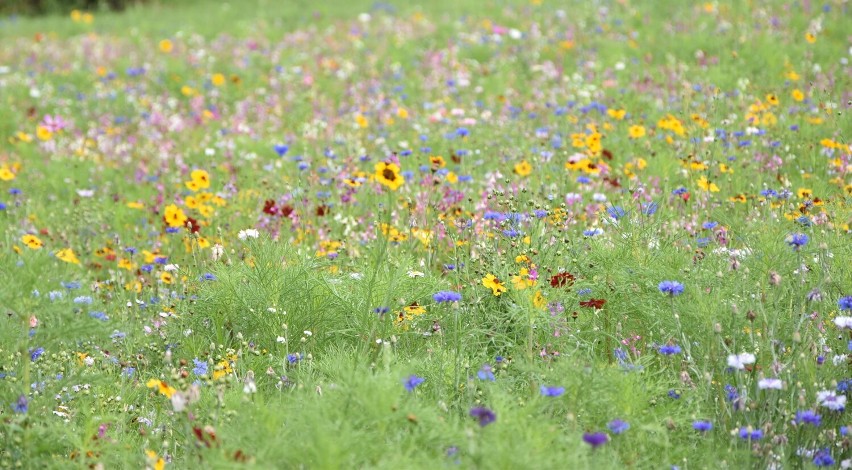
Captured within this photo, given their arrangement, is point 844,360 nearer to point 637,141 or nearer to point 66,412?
point 66,412

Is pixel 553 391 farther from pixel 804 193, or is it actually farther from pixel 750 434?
pixel 804 193

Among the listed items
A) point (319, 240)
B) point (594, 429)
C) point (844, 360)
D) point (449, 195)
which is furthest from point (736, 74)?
point (594, 429)

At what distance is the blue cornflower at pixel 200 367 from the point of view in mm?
3590

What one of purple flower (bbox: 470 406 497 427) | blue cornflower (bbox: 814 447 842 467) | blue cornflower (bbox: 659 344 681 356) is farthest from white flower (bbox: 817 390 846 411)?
purple flower (bbox: 470 406 497 427)

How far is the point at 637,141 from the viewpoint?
6.66m

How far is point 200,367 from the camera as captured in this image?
3.65 meters

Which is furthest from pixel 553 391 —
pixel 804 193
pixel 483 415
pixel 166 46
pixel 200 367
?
pixel 166 46

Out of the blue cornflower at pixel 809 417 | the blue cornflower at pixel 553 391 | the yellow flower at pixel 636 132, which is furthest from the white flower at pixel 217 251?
the yellow flower at pixel 636 132

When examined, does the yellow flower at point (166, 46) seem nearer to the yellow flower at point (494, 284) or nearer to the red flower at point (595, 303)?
the yellow flower at point (494, 284)

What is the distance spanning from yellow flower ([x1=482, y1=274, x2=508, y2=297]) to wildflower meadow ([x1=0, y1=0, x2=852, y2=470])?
7cm

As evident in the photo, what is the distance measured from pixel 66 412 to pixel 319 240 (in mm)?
2171

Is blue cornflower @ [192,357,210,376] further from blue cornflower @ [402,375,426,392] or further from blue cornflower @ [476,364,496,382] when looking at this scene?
blue cornflower @ [476,364,496,382]

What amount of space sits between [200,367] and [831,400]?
7.52 ft

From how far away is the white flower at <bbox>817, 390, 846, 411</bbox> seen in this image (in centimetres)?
301
